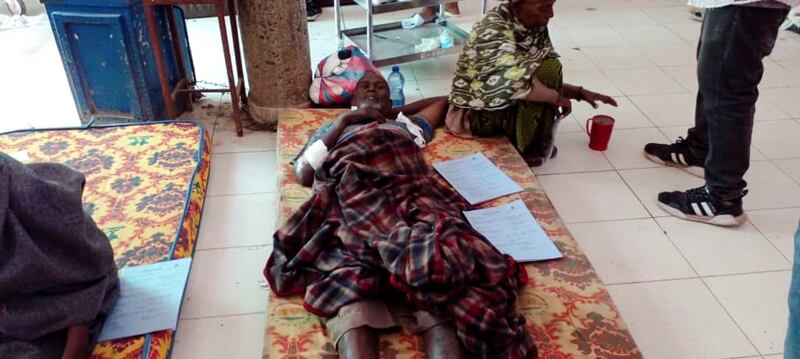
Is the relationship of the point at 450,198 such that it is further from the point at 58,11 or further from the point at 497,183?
the point at 58,11

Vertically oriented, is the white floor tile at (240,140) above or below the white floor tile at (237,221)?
above

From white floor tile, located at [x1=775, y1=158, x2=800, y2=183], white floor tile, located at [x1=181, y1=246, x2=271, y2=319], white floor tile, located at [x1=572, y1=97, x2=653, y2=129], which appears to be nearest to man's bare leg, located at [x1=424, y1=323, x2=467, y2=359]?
white floor tile, located at [x1=181, y1=246, x2=271, y2=319]

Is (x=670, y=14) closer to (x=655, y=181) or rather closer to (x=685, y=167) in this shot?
(x=685, y=167)

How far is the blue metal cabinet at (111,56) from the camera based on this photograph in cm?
270

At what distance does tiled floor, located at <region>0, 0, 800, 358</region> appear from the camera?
189 centimetres

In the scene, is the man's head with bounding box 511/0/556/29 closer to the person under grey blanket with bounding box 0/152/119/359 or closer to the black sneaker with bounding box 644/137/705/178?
the black sneaker with bounding box 644/137/705/178

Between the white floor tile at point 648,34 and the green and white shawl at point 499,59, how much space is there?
1.96m

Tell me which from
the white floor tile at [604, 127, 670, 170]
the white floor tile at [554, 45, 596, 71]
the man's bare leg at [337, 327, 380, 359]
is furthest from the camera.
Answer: the white floor tile at [554, 45, 596, 71]

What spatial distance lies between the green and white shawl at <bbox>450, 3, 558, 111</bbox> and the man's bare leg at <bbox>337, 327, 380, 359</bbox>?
1.33 m

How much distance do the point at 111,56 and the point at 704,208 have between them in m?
2.71

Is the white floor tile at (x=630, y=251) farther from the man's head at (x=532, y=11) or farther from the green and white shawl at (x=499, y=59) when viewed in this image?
the man's head at (x=532, y=11)

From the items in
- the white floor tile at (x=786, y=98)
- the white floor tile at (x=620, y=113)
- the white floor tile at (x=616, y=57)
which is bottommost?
the white floor tile at (x=620, y=113)

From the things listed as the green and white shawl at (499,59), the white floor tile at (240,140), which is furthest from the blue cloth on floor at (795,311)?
the white floor tile at (240,140)

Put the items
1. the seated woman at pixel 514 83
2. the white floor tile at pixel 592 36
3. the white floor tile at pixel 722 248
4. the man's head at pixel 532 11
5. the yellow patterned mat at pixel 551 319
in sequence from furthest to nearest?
the white floor tile at pixel 592 36 < the seated woman at pixel 514 83 < the man's head at pixel 532 11 < the white floor tile at pixel 722 248 < the yellow patterned mat at pixel 551 319
